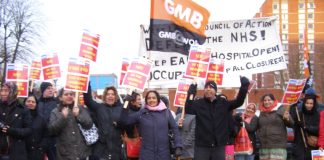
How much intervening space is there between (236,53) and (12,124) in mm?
7036

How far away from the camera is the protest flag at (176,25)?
1065 centimetres

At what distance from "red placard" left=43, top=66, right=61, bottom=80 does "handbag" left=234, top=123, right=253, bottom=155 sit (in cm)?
373

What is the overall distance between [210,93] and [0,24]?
3419cm

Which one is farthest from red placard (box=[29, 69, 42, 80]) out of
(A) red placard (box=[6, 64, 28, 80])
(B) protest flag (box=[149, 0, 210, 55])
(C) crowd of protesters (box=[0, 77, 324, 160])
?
(C) crowd of protesters (box=[0, 77, 324, 160])

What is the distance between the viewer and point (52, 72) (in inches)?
399

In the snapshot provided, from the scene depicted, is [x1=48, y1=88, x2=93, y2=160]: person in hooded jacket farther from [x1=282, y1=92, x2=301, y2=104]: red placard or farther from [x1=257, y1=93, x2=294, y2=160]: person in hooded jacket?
[x1=282, y1=92, x2=301, y2=104]: red placard

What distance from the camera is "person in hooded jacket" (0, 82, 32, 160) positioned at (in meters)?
7.30

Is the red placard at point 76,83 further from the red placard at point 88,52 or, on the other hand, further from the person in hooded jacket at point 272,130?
the person in hooded jacket at point 272,130

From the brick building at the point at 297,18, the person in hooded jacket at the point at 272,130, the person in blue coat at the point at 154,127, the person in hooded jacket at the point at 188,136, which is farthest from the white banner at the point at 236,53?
the brick building at the point at 297,18

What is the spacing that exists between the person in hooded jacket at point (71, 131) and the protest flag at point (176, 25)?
3406 millimetres

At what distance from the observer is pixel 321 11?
99.6 m

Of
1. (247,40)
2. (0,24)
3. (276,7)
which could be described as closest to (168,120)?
(247,40)

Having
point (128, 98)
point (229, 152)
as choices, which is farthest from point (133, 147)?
point (229, 152)

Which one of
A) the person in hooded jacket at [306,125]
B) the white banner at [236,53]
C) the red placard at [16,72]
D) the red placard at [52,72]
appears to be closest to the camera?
the person in hooded jacket at [306,125]
